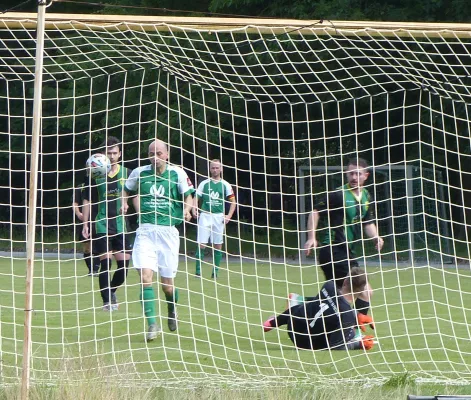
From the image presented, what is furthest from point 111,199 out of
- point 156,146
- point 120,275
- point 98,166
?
point 156,146

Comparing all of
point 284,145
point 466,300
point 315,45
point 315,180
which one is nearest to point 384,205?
point 315,180

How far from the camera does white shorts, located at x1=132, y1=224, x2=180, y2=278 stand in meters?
9.25

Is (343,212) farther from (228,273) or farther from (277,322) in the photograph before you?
(228,273)

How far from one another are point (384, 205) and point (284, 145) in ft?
10.4

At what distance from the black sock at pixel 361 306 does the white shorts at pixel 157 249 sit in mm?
1671

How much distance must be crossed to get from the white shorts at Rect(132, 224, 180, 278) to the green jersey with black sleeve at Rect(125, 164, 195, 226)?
0.36 feet

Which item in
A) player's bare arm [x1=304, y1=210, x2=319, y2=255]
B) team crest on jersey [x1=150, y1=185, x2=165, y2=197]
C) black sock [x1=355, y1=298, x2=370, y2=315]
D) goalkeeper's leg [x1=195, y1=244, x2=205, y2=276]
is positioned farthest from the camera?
goalkeeper's leg [x1=195, y1=244, x2=205, y2=276]

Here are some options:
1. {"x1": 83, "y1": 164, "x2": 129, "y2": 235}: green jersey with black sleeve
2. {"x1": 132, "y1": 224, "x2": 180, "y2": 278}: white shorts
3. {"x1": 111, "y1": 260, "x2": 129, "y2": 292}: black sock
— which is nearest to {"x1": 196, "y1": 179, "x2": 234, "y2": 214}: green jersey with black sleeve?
{"x1": 83, "y1": 164, "x2": 129, "y2": 235}: green jersey with black sleeve

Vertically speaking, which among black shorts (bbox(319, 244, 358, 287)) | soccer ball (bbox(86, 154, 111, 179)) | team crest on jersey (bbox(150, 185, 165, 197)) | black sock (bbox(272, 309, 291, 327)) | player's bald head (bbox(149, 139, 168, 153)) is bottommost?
black sock (bbox(272, 309, 291, 327))

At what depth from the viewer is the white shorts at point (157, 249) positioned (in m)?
9.25

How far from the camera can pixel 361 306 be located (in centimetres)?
948

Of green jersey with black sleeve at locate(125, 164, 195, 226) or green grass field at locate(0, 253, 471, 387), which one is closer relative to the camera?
green grass field at locate(0, 253, 471, 387)

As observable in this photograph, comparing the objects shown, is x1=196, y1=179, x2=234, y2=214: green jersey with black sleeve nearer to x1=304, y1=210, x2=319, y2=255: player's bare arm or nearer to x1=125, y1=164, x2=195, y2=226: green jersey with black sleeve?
x1=125, y1=164, x2=195, y2=226: green jersey with black sleeve

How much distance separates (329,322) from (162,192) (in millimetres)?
2071
